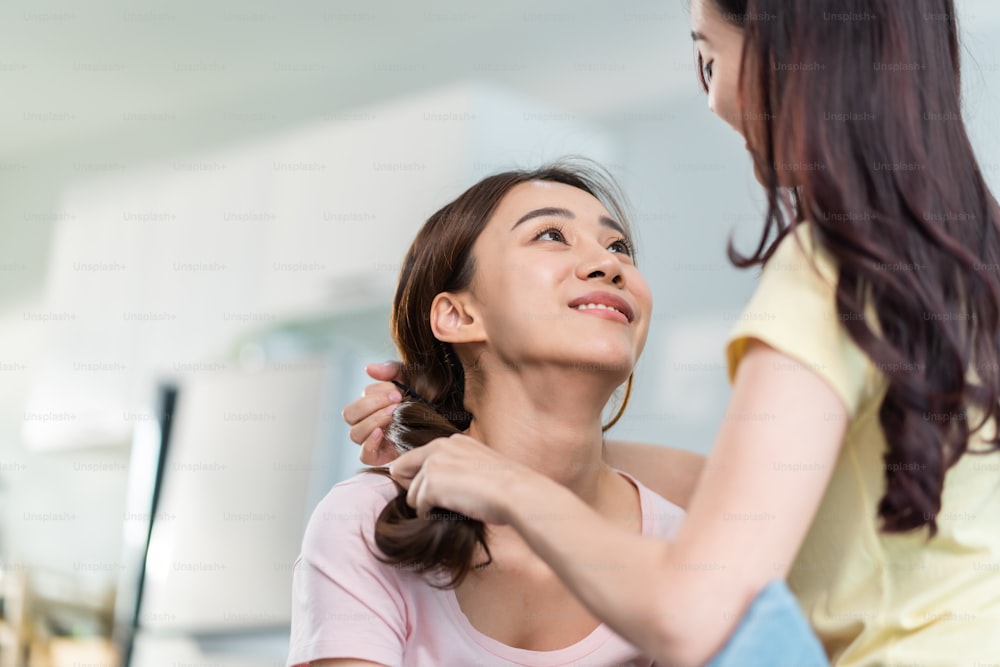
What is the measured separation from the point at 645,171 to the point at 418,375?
86.0 inches

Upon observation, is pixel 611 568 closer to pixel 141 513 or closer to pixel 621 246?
pixel 621 246

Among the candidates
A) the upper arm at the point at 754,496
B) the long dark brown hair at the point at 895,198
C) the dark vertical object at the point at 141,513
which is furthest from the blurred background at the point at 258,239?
the upper arm at the point at 754,496

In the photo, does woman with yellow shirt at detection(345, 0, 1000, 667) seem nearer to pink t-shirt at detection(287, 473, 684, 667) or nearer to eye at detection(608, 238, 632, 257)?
pink t-shirt at detection(287, 473, 684, 667)

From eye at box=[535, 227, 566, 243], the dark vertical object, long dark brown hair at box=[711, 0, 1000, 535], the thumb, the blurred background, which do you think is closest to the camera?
long dark brown hair at box=[711, 0, 1000, 535]

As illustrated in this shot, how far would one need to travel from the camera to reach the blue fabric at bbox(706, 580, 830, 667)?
804 mm

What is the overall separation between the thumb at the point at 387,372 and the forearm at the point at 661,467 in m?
0.35

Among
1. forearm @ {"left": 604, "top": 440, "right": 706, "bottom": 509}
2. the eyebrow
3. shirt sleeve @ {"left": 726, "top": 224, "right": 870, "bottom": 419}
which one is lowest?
forearm @ {"left": 604, "top": 440, "right": 706, "bottom": 509}

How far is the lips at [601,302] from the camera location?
142cm

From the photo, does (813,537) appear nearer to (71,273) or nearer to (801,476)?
(801,476)

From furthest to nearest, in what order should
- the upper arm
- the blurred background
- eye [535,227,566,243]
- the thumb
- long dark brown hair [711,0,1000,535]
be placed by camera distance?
the blurred background → the thumb → eye [535,227,566,243] → long dark brown hair [711,0,1000,535] → the upper arm

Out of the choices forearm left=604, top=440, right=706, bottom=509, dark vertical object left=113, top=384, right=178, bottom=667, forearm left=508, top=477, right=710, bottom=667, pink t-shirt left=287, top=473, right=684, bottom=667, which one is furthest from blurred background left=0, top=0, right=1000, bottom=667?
forearm left=508, top=477, right=710, bottom=667

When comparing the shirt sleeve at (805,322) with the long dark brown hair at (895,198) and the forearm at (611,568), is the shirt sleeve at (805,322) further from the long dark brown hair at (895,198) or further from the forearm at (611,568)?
the forearm at (611,568)

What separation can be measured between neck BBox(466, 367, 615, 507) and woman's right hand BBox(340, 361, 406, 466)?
0.15 m

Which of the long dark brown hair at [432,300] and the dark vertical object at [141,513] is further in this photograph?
the dark vertical object at [141,513]
